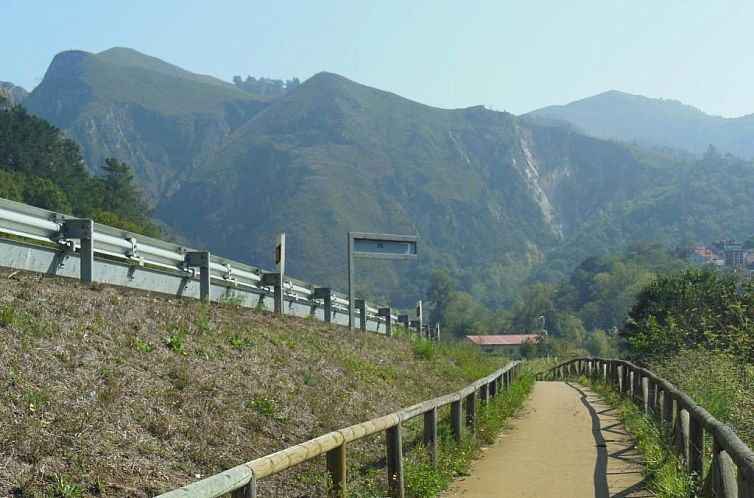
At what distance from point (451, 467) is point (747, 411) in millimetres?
3219

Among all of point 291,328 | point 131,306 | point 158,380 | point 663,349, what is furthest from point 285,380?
point 663,349

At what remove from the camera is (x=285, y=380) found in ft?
38.7

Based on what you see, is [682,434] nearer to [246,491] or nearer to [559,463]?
[559,463]

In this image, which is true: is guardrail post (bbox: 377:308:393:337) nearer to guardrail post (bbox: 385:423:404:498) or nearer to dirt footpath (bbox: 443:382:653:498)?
dirt footpath (bbox: 443:382:653:498)

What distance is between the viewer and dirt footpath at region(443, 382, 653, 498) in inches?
401

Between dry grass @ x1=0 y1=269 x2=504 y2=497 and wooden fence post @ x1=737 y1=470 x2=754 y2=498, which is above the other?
dry grass @ x1=0 y1=269 x2=504 y2=497

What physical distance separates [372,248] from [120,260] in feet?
27.5

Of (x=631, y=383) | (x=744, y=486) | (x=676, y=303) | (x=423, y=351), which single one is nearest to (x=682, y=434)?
(x=744, y=486)

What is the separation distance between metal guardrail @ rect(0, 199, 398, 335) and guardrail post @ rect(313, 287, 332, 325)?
0.39 feet

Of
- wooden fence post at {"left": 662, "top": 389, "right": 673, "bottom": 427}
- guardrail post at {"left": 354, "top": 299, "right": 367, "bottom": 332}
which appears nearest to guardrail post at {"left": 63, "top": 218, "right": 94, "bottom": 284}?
wooden fence post at {"left": 662, "top": 389, "right": 673, "bottom": 427}

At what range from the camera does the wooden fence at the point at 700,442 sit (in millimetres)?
A: 6400

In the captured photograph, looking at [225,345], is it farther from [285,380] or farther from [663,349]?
[663,349]

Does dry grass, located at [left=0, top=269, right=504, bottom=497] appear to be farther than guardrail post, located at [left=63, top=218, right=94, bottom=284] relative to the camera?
No

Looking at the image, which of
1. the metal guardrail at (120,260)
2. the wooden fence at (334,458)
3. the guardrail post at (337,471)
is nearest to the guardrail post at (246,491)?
the wooden fence at (334,458)
